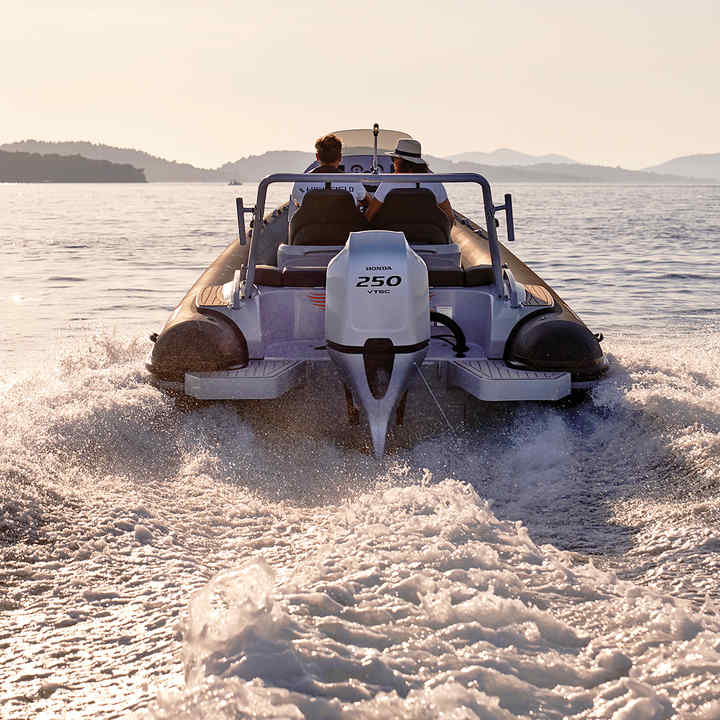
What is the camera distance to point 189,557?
135 inches

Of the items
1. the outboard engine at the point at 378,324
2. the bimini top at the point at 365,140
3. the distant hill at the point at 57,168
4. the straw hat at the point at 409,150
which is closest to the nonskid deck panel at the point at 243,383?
the outboard engine at the point at 378,324

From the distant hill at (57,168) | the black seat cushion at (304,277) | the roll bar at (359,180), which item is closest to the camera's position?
the roll bar at (359,180)

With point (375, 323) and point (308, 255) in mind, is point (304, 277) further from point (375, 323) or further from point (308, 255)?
point (375, 323)

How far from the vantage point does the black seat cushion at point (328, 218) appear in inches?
240

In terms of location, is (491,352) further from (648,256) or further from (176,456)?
(648,256)

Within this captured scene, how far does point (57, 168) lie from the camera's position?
166 meters

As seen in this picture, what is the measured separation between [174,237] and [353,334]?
64.3 ft

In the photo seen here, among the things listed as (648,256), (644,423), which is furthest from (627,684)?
(648,256)

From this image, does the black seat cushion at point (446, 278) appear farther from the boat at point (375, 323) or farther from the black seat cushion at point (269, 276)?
the black seat cushion at point (269, 276)

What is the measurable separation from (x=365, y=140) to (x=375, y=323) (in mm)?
7033

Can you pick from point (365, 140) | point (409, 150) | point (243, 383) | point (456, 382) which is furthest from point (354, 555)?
point (365, 140)

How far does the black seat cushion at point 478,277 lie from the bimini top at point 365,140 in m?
5.58

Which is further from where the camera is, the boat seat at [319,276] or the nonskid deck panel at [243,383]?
the boat seat at [319,276]

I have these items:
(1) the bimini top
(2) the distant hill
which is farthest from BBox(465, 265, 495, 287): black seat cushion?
(2) the distant hill
